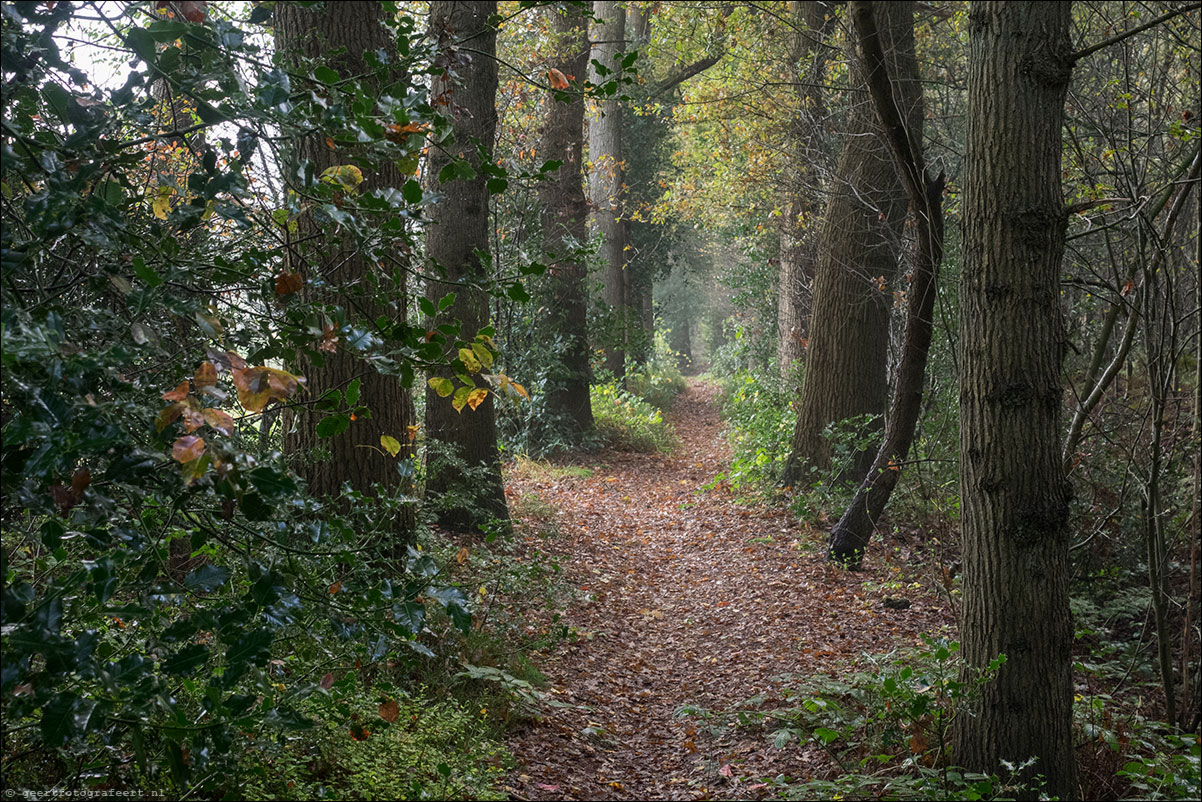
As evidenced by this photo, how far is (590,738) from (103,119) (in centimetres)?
415

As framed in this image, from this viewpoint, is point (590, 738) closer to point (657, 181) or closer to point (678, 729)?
point (678, 729)

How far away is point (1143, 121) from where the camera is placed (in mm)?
7984

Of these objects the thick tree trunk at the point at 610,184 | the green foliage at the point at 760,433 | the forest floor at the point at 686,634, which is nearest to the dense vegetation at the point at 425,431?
the forest floor at the point at 686,634

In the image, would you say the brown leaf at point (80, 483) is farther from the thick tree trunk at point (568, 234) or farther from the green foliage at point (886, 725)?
the thick tree trunk at point (568, 234)

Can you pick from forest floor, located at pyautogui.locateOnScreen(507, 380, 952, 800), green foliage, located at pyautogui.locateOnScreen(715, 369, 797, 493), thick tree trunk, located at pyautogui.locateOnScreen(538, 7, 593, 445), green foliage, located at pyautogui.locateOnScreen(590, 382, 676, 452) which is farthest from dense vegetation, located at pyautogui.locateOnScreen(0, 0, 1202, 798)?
green foliage, located at pyautogui.locateOnScreen(590, 382, 676, 452)

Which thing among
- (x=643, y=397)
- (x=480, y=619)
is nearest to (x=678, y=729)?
(x=480, y=619)

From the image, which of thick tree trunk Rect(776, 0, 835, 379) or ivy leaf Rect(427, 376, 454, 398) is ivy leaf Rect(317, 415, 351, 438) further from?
thick tree trunk Rect(776, 0, 835, 379)

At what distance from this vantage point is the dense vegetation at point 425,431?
2012 mm

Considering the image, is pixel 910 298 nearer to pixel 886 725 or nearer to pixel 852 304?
pixel 852 304

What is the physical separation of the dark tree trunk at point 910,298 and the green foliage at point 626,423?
24.7 feet

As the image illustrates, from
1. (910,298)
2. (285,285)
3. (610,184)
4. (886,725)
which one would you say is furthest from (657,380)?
(285,285)

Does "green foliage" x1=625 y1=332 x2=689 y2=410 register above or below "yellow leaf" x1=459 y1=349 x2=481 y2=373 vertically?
above

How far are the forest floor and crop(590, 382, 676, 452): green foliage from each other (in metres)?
3.52

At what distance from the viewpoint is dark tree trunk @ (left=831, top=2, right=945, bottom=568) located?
231 inches
